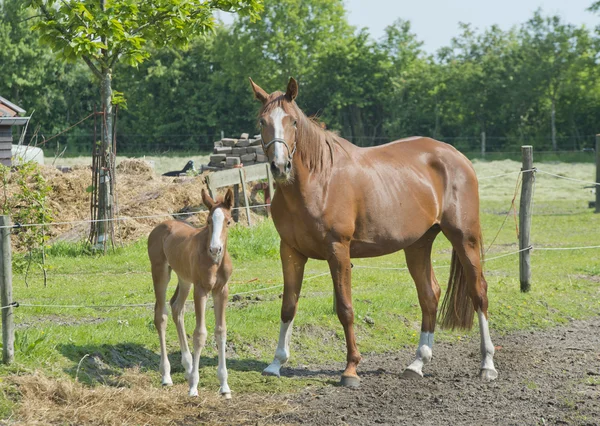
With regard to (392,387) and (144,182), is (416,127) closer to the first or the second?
(144,182)

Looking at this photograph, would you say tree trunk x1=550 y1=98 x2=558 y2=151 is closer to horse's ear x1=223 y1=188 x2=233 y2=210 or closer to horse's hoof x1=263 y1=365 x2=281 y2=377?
horse's hoof x1=263 y1=365 x2=281 y2=377

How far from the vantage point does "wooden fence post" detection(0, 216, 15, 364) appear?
6.23 metres

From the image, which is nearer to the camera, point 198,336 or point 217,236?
point 217,236

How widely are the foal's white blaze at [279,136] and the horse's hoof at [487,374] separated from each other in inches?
110

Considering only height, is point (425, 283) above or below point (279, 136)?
below

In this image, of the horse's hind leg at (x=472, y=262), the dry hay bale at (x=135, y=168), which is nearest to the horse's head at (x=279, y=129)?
the horse's hind leg at (x=472, y=262)

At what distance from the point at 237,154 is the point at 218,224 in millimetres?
15364

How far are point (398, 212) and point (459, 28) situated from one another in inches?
1740

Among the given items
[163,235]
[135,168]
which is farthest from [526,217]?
[135,168]

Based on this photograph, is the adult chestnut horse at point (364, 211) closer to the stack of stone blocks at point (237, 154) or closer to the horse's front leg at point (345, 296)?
the horse's front leg at point (345, 296)

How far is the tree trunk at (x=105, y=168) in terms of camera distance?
13.7 m


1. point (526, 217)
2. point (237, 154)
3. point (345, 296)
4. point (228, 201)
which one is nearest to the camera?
point (228, 201)

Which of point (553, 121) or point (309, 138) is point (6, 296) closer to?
point (309, 138)

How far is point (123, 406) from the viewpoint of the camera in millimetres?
5789
